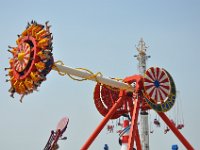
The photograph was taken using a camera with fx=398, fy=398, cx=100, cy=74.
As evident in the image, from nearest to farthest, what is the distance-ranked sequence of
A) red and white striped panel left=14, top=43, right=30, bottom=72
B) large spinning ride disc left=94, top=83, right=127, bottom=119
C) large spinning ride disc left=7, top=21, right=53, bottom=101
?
1. large spinning ride disc left=7, top=21, right=53, bottom=101
2. red and white striped panel left=14, top=43, right=30, bottom=72
3. large spinning ride disc left=94, top=83, right=127, bottom=119

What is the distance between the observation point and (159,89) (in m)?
20.4

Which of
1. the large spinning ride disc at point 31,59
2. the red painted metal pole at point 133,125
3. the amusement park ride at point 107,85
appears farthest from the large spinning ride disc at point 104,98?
the large spinning ride disc at point 31,59

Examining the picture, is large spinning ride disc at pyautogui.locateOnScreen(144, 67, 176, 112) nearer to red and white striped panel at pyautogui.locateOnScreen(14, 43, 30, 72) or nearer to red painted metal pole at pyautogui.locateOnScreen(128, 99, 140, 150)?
red painted metal pole at pyautogui.locateOnScreen(128, 99, 140, 150)

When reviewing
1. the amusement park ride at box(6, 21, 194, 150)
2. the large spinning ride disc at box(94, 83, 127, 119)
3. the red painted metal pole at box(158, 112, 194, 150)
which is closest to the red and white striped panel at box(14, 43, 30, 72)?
the amusement park ride at box(6, 21, 194, 150)

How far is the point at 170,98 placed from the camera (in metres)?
20.5

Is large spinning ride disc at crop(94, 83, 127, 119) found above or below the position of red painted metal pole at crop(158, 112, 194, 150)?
above

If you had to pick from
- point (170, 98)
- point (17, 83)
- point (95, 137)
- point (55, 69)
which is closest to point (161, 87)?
point (170, 98)

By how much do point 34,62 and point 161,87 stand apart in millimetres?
7602

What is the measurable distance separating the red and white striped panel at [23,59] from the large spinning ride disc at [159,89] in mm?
6737

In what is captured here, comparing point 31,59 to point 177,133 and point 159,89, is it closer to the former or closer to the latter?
→ point 159,89

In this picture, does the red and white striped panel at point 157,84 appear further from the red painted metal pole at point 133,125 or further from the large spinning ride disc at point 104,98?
the large spinning ride disc at point 104,98

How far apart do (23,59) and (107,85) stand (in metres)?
5.13

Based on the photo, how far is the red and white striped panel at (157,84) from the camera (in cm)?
2012

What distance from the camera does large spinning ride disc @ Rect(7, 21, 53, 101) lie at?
15461 millimetres
